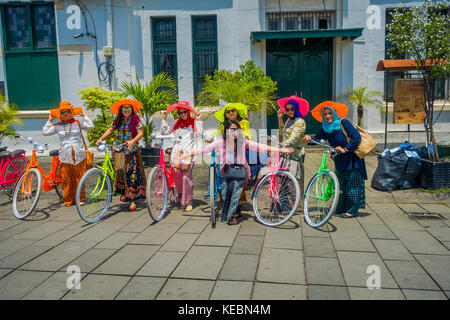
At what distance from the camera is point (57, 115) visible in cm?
625

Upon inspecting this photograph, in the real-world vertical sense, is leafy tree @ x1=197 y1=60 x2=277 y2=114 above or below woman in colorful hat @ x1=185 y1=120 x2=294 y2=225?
above

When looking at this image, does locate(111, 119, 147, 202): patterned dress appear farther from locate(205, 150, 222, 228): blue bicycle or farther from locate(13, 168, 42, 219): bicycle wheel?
locate(205, 150, 222, 228): blue bicycle

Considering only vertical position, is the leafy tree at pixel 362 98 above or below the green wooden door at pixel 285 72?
below

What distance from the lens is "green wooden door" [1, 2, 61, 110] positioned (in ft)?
37.3

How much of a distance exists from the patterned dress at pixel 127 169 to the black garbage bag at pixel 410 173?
15.2 ft

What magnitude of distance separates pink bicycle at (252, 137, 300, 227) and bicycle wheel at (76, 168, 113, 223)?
2.23 meters

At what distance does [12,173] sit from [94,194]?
8.31ft

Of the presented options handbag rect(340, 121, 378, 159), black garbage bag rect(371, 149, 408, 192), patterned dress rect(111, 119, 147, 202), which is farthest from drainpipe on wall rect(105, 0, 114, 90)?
black garbage bag rect(371, 149, 408, 192)

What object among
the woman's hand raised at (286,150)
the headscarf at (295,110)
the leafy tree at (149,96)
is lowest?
the woman's hand raised at (286,150)

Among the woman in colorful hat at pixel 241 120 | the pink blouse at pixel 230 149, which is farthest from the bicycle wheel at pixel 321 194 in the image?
the woman in colorful hat at pixel 241 120

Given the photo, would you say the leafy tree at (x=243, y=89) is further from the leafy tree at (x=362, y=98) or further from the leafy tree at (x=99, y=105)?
the leafy tree at (x=362, y=98)

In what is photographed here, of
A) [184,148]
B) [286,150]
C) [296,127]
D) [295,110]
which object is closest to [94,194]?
[184,148]

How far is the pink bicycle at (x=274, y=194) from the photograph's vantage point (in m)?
5.24

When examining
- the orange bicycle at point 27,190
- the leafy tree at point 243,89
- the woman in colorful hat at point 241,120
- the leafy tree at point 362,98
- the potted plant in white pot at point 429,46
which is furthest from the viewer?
the leafy tree at point 362,98
